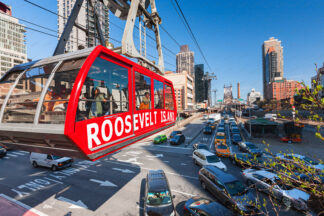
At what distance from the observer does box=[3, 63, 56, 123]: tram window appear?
3.44 meters

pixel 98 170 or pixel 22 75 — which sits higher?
pixel 22 75

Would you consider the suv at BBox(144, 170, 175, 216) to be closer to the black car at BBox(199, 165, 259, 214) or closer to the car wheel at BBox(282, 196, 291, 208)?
the black car at BBox(199, 165, 259, 214)

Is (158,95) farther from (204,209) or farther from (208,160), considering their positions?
(208,160)

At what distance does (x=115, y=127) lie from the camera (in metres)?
4.15

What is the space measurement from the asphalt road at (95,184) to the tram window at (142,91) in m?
6.77

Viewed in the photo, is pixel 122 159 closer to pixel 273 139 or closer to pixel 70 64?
pixel 70 64

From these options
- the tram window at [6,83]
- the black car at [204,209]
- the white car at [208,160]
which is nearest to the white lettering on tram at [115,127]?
the tram window at [6,83]

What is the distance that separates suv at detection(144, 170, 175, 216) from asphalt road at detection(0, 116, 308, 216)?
3.73ft

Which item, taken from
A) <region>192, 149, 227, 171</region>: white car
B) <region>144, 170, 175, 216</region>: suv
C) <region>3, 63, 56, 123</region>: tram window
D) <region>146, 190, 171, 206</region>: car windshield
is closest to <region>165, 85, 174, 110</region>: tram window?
<region>144, 170, 175, 216</region>: suv

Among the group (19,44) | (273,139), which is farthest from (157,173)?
(19,44)

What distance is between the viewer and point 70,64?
11.2 ft

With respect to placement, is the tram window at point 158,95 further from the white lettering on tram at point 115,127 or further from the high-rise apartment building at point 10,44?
the high-rise apartment building at point 10,44

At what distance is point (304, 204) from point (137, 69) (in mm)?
11000

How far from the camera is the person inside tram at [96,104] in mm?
3523
